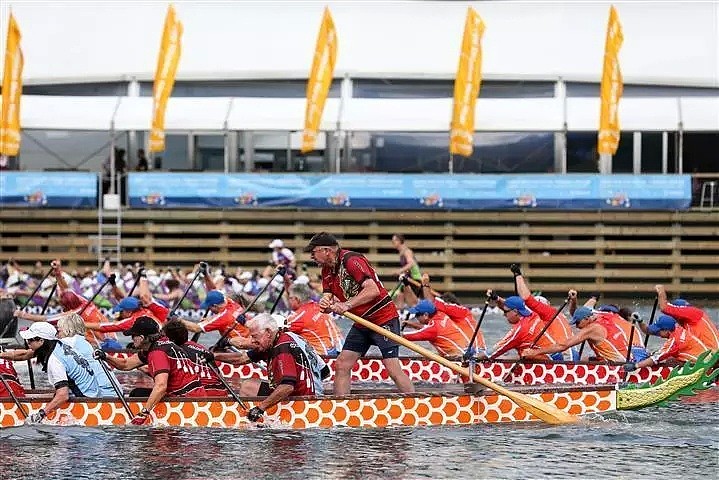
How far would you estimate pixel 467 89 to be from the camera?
32.4 metres

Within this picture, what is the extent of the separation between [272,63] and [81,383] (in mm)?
24292

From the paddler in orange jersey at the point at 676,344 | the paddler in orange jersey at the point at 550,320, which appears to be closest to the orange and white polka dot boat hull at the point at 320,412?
the paddler in orange jersey at the point at 676,344

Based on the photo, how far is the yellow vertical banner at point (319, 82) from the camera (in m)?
32.4

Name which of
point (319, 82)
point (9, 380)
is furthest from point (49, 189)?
point (9, 380)

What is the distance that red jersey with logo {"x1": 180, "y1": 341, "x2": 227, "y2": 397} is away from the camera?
13.4 metres

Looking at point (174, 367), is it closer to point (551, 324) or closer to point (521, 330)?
point (521, 330)

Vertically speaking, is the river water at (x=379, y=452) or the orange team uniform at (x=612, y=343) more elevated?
the orange team uniform at (x=612, y=343)

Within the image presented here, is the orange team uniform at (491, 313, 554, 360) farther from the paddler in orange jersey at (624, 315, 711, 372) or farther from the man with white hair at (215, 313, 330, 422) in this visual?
the man with white hair at (215, 313, 330, 422)

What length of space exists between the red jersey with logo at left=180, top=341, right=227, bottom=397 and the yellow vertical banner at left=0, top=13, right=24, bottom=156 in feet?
63.9

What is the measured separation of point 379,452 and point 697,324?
5.34 m

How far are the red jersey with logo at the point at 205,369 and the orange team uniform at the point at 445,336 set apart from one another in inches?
166

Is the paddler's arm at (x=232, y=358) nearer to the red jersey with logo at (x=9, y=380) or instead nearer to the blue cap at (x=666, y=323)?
the red jersey with logo at (x=9, y=380)

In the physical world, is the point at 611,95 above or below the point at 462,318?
above

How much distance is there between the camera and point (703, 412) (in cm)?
1480
